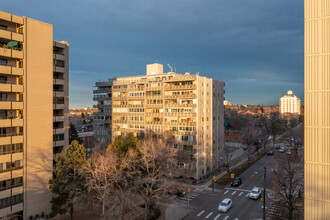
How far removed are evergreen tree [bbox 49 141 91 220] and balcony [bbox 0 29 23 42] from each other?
1658cm

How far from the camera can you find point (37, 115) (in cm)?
3431

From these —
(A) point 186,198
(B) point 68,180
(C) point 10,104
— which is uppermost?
(C) point 10,104

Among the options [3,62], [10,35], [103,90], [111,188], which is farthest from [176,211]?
[103,90]

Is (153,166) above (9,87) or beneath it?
beneath

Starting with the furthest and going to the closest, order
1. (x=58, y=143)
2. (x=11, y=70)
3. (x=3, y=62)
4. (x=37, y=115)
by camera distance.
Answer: (x=58, y=143) → (x=37, y=115) → (x=3, y=62) → (x=11, y=70)

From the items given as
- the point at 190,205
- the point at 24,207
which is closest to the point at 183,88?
the point at 190,205

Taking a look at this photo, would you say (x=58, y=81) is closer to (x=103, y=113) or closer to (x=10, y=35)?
(x=10, y=35)

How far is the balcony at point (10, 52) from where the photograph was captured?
30.8 meters

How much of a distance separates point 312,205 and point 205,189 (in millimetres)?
34484

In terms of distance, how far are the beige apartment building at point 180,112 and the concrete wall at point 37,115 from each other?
25690 millimetres

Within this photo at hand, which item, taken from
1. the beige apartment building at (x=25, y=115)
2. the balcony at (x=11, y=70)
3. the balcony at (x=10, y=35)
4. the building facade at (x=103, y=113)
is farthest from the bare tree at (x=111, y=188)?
the building facade at (x=103, y=113)

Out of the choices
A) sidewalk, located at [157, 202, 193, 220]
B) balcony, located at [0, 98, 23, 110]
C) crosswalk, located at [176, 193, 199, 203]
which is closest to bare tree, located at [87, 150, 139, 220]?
sidewalk, located at [157, 202, 193, 220]

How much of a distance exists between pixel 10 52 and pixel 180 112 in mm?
34457

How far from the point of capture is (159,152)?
121 feet
